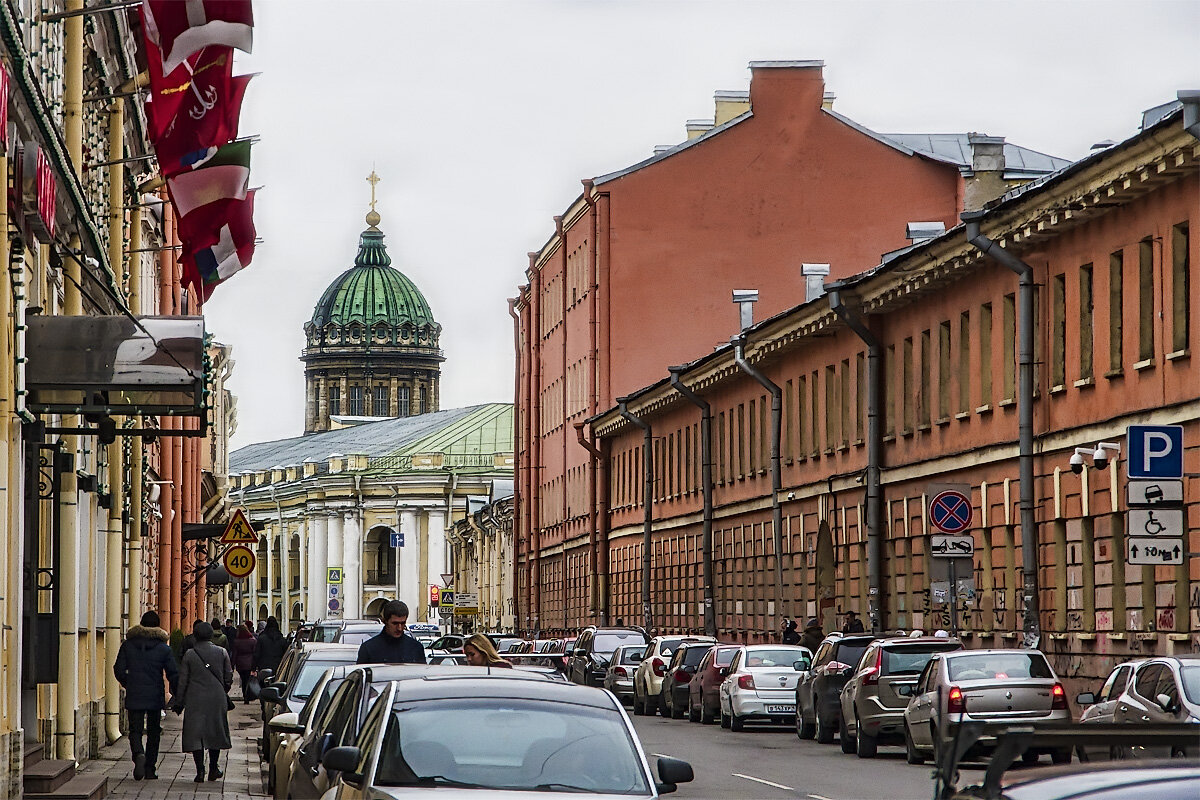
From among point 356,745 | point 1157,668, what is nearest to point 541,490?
point 1157,668

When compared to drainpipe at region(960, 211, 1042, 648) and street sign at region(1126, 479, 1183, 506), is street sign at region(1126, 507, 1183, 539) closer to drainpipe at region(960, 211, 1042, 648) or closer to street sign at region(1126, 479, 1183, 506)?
street sign at region(1126, 479, 1183, 506)

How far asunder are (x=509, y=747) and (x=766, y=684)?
981 inches

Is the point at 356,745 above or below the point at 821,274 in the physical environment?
below

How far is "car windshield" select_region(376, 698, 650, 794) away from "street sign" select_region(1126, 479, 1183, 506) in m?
9.92

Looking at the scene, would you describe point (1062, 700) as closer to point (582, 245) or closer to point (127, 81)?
point (127, 81)

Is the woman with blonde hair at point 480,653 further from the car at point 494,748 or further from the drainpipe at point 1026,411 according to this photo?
the drainpipe at point 1026,411

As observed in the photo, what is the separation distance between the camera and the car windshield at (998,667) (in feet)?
78.5

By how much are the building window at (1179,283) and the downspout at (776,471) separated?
19580 mm

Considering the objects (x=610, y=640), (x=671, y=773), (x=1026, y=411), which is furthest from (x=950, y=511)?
(x=610, y=640)

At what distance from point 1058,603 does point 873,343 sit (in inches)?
429

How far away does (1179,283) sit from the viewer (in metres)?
28.1

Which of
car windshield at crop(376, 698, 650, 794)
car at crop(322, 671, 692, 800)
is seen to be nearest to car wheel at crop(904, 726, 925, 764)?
car at crop(322, 671, 692, 800)

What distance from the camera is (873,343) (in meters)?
41.6

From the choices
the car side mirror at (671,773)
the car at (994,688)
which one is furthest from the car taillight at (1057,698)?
the car side mirror at (671,773)
